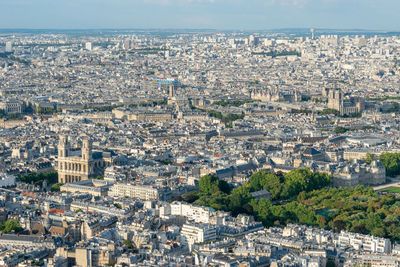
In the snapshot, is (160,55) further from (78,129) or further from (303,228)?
(303,228)

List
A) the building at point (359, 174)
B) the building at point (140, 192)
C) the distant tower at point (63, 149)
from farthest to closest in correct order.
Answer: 1. the distant tower at point (63, 149)
2. the building at point (359, 174)
3. the building at point (140, 192)

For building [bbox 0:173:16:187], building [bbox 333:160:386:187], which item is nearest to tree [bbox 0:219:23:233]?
building [bbox 0:173:16:187]

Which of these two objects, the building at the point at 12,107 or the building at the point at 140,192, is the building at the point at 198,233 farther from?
the building at the point at 12,107

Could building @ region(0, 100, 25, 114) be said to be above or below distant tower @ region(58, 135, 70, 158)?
below

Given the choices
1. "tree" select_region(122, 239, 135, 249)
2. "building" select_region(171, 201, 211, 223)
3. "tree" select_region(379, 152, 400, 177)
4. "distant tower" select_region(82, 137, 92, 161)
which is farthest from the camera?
"tree" select_region(379, 152, 400, 177)

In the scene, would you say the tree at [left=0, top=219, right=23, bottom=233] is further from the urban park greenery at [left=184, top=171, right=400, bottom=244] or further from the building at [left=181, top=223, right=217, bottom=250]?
the urban park greenery at [left=184, top=171, right=400, bottom=244]

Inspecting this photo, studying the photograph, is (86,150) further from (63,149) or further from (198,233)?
(198,233)

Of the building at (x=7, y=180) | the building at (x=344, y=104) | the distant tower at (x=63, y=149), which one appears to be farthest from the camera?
the building at (x=344, y=104)

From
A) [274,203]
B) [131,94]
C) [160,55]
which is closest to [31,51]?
[160,55]

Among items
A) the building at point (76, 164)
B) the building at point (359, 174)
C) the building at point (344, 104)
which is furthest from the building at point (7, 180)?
the building at point (344, 104)

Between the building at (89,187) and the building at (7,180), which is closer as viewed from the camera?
the building at (89,187)

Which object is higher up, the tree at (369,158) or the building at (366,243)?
the building at (366,243)

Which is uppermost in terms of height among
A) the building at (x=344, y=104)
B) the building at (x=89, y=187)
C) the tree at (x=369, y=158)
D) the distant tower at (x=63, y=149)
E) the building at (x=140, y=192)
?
the distant tower at (x=63, y=149)
